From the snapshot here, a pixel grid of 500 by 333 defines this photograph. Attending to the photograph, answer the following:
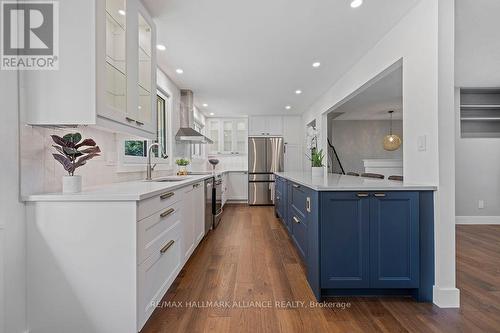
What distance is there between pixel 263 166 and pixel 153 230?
511cm

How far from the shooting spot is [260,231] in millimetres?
3893

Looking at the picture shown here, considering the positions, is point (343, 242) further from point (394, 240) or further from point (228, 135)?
point (228, 135)

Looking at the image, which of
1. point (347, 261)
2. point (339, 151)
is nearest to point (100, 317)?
point (347, 261)

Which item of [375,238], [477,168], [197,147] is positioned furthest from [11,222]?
[477,168]

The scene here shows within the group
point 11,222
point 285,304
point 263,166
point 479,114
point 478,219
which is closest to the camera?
point 11,222

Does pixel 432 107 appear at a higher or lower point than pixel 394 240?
higher

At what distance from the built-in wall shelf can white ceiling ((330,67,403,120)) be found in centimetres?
106

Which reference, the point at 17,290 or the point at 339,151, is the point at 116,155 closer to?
the point at 17,290

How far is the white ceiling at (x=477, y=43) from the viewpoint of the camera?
2.18 m

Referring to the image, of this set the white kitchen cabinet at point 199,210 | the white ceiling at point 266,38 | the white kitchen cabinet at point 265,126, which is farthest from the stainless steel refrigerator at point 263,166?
the white kitchen cabinet at point 199,210

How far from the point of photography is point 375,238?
6.19 ft

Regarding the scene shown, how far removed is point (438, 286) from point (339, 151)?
6.22 meters

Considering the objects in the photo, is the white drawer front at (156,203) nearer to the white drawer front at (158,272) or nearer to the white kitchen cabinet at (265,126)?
the white drawer front at (158,272)

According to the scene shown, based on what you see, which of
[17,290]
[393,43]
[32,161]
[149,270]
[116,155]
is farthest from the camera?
[393,43]
